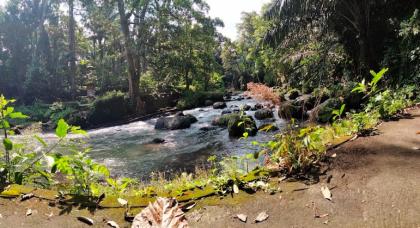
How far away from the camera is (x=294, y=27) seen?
14016 mm

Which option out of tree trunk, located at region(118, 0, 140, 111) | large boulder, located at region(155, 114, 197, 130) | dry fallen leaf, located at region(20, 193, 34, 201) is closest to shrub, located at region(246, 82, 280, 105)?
dry fallen leaf, located at region(20, 193, 34, 201)

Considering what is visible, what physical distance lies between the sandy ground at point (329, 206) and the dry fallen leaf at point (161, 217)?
211mm

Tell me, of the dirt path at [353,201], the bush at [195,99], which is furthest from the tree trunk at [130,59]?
the dirt path at [353,201]

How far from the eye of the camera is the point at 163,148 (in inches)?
431

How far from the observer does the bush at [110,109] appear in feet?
64.0

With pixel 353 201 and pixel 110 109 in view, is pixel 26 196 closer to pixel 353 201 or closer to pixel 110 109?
pixel 353 201

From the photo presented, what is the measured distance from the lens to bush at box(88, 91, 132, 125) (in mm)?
19500

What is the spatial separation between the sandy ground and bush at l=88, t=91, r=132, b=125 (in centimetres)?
1730

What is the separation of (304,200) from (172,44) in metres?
22.4

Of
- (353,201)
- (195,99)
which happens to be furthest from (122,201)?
(195,99)

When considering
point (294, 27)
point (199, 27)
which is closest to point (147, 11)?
point (199, 27)

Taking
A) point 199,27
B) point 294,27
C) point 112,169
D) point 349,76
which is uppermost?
point 199,27

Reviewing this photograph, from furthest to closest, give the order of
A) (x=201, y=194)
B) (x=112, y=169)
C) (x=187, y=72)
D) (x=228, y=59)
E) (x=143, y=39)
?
(x=228, y=59) → (x=187, y=72) → (x=143, y=39) → (x=112, y=169) → (x=201, y=194)

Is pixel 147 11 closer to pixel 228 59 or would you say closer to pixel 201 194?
pixel 201 194
